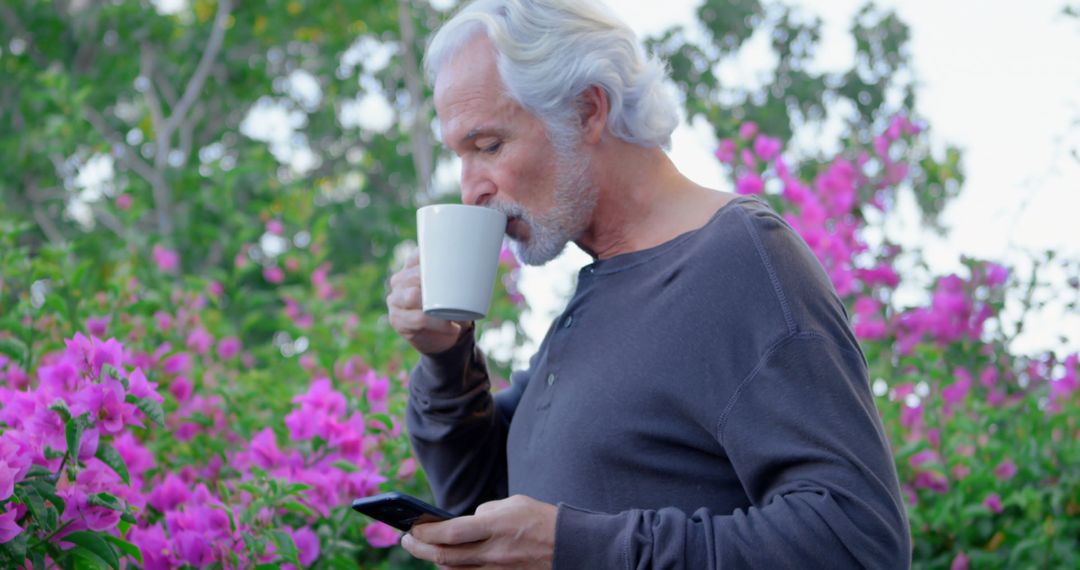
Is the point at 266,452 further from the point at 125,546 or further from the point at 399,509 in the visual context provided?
the point at 399,509

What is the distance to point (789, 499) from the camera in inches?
53.1

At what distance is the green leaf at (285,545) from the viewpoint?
1.95 metres

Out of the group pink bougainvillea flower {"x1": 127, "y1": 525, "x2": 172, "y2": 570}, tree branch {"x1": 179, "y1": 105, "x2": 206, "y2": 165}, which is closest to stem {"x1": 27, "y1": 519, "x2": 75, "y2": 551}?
pink bougainvillea flower {"x1": 127, "y1": 525, "x2": 172, "y2": 570}

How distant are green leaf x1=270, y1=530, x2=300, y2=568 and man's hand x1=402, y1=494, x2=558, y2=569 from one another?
2.10 feet

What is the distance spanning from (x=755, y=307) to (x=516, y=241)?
0.44 m

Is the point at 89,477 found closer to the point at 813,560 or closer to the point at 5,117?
the point at 813,560

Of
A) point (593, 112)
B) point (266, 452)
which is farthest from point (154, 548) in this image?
point (593, 112)

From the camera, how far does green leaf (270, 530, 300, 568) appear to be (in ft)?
6.39

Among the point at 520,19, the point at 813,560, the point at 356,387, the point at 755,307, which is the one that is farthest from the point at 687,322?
the point at 356,387

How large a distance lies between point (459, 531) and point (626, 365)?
339mm

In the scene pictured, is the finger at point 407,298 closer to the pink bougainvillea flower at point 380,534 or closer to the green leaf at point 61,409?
the green leaf at point 61,409

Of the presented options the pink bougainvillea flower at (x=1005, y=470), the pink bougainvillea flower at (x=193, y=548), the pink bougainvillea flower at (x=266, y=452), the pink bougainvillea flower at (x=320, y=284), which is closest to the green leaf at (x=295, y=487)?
the pink bougainvillea flower at (x=193, y=548)

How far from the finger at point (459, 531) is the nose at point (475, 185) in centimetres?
54

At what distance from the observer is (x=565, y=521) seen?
1375 mm
